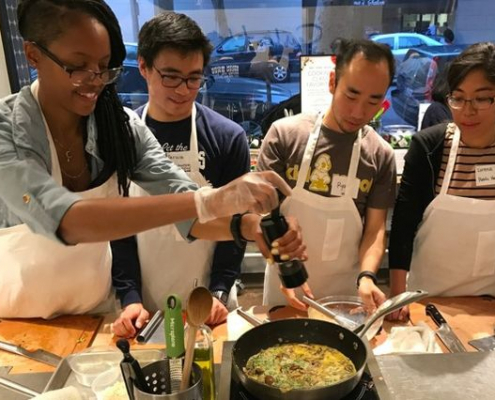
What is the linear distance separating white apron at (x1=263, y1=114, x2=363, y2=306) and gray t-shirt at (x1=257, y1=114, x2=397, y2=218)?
Result: 0.02 m

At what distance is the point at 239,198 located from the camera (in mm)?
1029

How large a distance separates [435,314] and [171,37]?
122cm

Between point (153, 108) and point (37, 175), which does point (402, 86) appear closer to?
point (153, 108)

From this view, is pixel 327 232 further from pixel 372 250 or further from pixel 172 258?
pixel 172 258

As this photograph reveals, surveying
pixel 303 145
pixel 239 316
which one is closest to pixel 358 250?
pixel 303 145

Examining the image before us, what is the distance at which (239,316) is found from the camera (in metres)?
1.46

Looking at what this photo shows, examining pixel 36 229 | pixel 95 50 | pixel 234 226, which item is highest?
pixel 95 50

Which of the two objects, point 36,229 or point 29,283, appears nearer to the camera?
point 36,229

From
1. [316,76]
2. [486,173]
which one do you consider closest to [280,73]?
[316,76]

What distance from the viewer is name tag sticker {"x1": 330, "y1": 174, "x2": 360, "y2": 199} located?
1.80 m

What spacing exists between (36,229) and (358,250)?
1.23 metres

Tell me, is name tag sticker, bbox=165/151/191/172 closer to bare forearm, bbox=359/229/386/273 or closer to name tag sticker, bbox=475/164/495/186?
bare forearm, bbox=359/229/386/273

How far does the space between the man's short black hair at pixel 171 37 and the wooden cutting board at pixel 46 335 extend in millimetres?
895

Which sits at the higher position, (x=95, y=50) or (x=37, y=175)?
(x=95, y=50)
